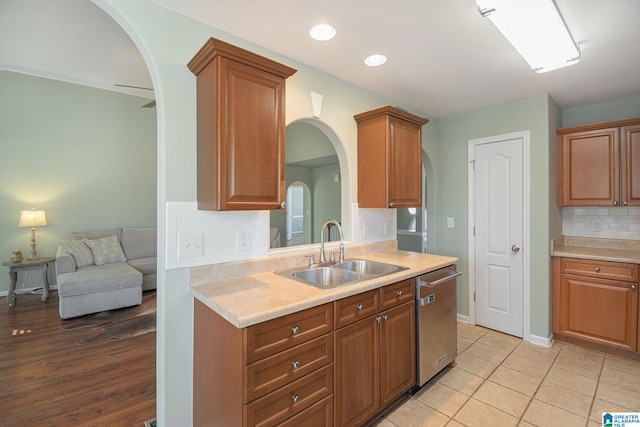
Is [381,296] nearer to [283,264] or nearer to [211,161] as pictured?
[283,264]

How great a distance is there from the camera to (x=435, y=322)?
7.52ft

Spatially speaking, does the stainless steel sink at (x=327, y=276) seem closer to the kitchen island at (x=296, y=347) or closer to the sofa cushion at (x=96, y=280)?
the kitchen island at (x=296, y=347)

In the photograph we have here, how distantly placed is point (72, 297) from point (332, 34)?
4.11m

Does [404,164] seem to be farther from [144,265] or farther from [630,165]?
[144,265]

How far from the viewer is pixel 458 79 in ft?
8.61

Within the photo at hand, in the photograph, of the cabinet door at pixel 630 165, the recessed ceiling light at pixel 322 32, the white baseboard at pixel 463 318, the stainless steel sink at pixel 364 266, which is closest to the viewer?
the recessed ceiling light at pixel 322 32

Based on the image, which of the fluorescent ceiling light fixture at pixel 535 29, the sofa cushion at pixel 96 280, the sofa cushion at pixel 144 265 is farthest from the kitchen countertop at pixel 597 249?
the sofa cushion at pixel 144 265

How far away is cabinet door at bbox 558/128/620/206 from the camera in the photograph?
9.49 feet

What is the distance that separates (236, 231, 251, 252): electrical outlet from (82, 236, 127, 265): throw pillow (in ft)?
12.4

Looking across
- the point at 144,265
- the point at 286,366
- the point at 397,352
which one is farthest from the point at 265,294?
the point at 144,265

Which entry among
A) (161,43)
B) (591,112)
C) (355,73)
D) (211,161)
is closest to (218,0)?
(161,43)

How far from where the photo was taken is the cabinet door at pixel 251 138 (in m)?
1.57

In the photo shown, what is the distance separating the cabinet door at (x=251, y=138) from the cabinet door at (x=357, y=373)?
875mm

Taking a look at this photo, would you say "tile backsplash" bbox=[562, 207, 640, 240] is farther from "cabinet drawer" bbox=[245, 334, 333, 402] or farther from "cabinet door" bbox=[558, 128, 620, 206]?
"cabinet drawer" bbox=[245, 334, 333, 402]
